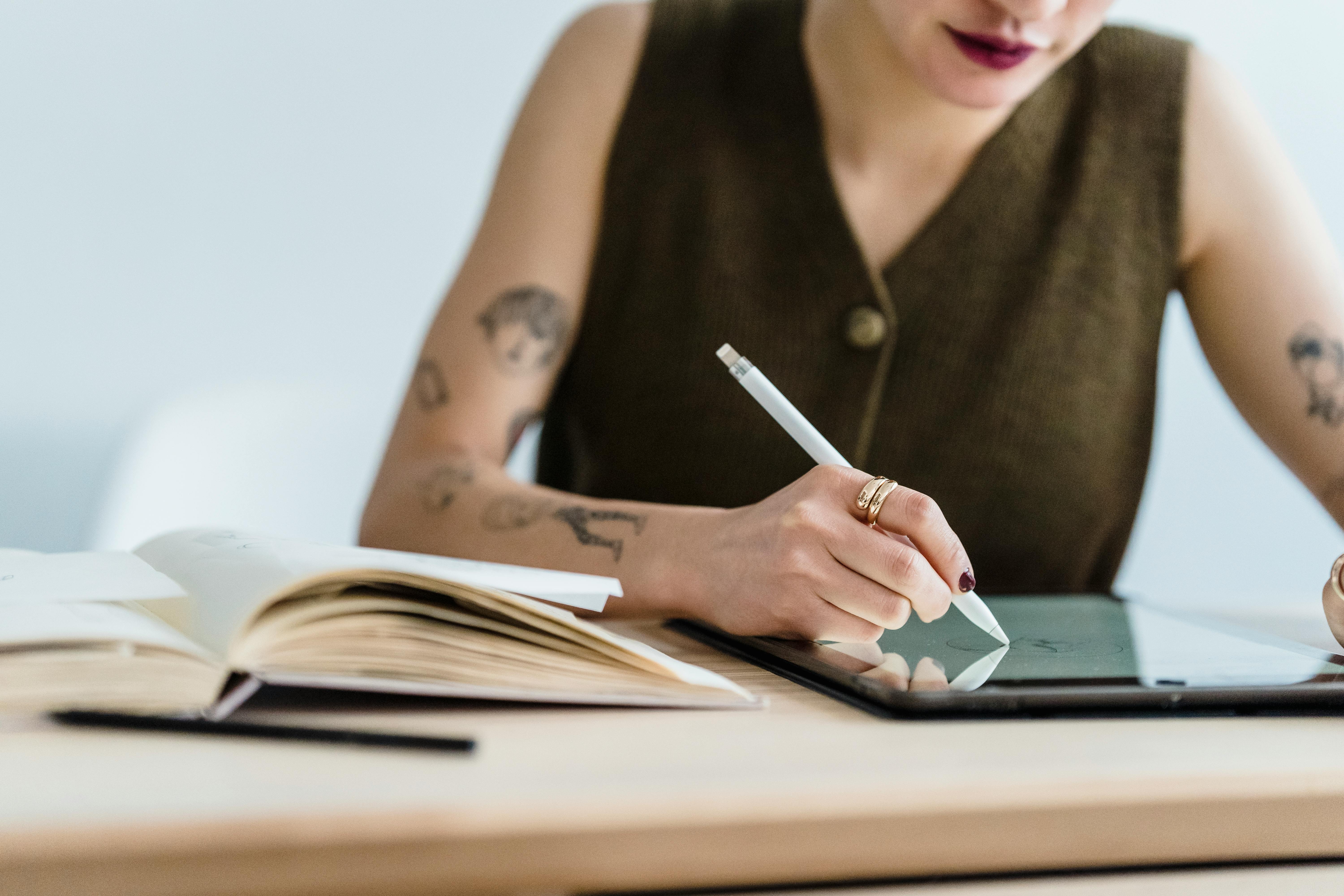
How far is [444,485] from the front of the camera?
0.87 m

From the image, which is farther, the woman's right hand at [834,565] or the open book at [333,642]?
the woman's right hand at [834,565]

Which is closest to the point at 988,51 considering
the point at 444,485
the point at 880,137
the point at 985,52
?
the point at 985,52

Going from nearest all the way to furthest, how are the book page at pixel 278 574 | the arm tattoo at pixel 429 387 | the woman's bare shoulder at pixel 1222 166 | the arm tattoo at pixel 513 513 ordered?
the book page at pixel 278 574
the arm tattoo at pixel 513 513
the arm tattoo at pixel 429 387
the woman's bare shoulder at pixel 1222 166

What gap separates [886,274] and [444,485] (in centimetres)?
49

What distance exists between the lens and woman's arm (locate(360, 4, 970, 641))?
567 millimetres

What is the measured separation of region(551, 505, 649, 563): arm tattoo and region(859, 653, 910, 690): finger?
0.22 m

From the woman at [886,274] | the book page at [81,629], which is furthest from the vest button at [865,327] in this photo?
the book page at [81,629]

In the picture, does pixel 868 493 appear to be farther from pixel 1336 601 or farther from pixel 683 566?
pixel 1336 601

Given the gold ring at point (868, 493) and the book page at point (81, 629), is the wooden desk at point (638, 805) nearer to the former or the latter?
the book page at point (81, 629)

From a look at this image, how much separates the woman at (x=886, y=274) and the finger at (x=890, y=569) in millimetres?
463

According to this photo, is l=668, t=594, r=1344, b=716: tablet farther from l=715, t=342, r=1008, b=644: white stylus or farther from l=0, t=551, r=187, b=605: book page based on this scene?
l=0, t=551, r=187, b=605: book page

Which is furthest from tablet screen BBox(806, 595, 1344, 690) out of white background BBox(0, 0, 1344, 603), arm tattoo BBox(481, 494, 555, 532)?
white background BBox(0, 0, 1344, 603)

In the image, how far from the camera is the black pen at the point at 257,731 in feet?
1.24

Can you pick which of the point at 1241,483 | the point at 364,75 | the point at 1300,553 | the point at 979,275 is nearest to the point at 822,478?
the point at 979,275
